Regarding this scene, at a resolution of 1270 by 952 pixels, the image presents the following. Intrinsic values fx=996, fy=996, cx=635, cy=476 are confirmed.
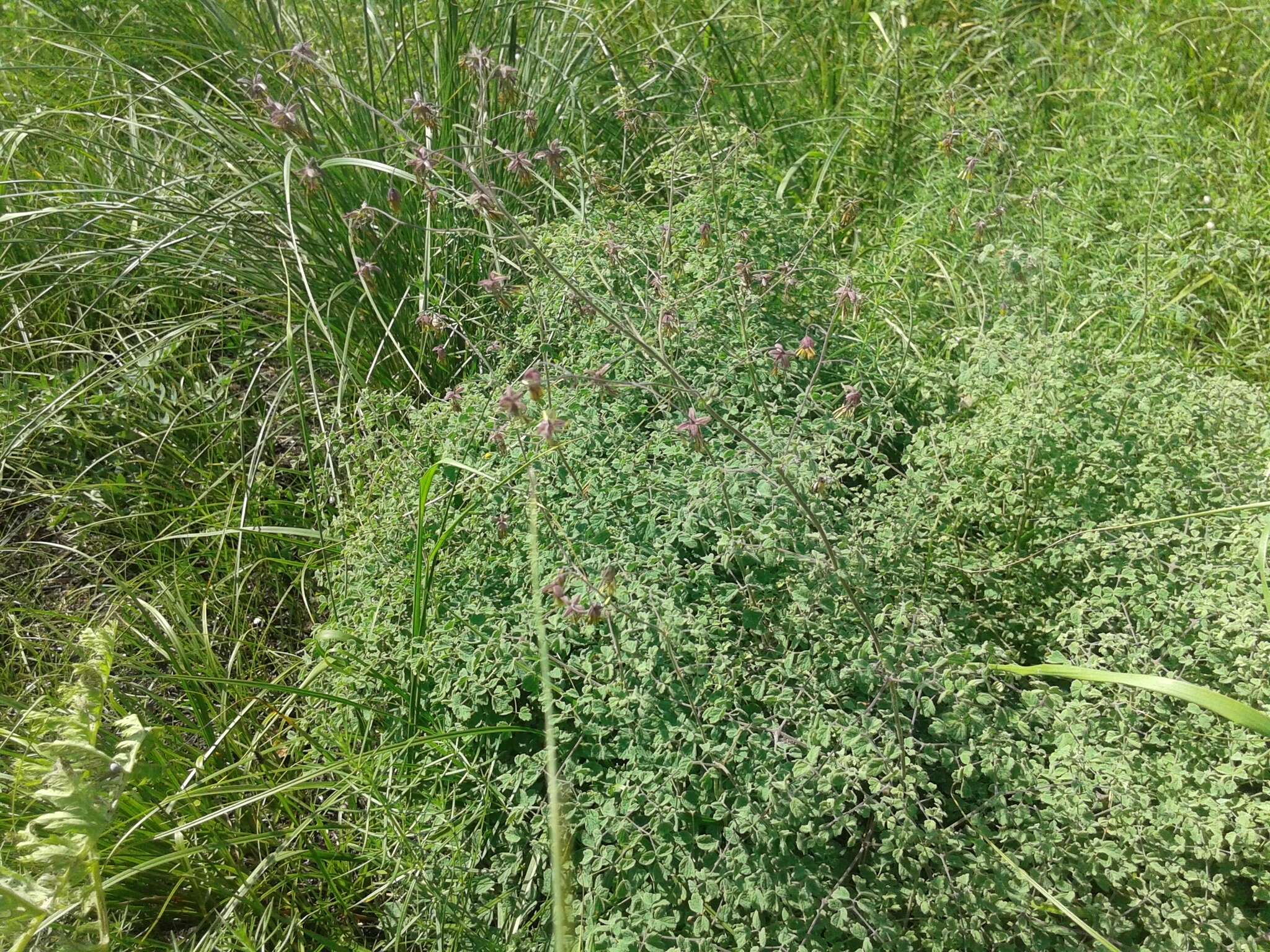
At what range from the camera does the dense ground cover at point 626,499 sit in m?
1.59

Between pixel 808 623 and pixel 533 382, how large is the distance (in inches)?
25.9

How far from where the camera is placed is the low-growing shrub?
1553mm

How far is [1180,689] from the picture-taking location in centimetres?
153

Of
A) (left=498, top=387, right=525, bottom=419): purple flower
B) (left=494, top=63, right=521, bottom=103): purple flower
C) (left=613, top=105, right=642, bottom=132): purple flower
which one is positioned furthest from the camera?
(left=613, top=105, right=642, bottom=132): purple flower

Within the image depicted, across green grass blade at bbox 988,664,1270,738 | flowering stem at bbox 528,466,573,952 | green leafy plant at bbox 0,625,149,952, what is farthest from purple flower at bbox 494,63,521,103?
green grass blade at bbox 988,664,1270,738

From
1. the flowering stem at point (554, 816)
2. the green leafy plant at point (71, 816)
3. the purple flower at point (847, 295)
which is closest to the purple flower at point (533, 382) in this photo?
the flowering stem at point (554, 816)

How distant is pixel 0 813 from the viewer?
6.65 ft

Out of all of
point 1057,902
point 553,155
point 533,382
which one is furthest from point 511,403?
point 1057,902

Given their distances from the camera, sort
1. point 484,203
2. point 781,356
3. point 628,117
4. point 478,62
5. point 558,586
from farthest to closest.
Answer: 1. point 628,117
2. point 478,62
3. point 781,356
4. point 484,203
5. point 558,586

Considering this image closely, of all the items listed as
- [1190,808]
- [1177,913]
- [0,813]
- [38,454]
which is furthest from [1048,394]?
[38,454]

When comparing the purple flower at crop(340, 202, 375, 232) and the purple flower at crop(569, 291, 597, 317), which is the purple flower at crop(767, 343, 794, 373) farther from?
the purple flower at crop(340, 202, 375, 232)

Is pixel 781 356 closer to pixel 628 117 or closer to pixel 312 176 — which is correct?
pixel 312 176

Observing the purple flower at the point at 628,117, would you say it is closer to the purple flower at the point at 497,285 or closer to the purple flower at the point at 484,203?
the purple flower at the point at 497,285

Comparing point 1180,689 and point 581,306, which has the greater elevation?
point 581,306
